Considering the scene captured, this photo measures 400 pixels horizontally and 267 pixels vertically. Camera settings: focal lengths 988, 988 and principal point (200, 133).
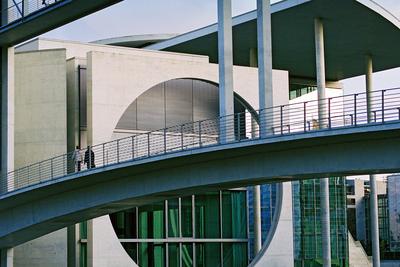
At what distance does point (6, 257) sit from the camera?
1581 inches

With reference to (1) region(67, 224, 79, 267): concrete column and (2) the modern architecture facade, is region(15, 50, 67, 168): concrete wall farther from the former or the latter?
(1) region(67, 224, 79, 267): concrete column

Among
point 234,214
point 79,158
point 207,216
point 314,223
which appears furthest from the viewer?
point 314,223

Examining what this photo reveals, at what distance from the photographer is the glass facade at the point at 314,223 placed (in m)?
51.1

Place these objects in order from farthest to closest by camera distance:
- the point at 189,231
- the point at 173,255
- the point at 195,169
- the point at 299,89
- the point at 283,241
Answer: the point at 299,89 < the point at 283,241 < the point at 189,231 < the point at 173,255 < the point at 195,169

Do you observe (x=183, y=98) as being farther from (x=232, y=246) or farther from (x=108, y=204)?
(x=108, y=204)

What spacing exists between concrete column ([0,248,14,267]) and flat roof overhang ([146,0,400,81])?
599 inches

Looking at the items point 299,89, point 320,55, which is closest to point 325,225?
point 320,55

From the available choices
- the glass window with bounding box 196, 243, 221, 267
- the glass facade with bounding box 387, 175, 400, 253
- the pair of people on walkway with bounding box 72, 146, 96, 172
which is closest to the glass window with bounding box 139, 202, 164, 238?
the glass window with bounding box 196, 243, 221, 267

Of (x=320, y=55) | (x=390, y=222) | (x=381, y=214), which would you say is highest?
(x=320, y=55)

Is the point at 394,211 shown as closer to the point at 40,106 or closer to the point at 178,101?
the point at 178,101

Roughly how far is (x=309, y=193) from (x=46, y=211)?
20.0 meters

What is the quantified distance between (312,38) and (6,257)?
63.6 feet

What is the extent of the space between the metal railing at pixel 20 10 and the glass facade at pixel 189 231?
383 inches

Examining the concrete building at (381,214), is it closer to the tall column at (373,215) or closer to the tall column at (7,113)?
the tall column at (373,215)
